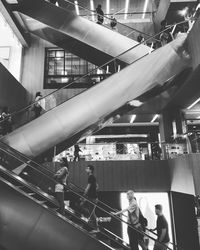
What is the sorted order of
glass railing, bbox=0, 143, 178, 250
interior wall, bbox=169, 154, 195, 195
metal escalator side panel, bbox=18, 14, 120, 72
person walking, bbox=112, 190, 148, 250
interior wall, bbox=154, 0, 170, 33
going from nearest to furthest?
glass railing, bbox=0, 143, 178, 250 → person walking, bbox=112, 190, 148, 250 → interior wall, bbox=169, 154, 195, 195 → metal escalator side panel, bbox=18, 14, 120, 72 → interior wall, bbox=154, 0, 170, 33

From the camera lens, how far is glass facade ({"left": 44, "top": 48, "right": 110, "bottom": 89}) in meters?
16.7

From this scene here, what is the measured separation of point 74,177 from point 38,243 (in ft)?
20.7

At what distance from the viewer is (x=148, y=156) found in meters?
12.1

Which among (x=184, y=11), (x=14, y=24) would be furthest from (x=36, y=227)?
(x=184, y=11)

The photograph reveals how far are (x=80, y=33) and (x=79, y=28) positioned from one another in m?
0.29

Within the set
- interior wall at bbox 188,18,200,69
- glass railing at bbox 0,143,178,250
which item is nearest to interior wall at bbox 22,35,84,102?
glass railing at bbox 0,143,178,250

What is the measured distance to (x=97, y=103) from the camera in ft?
28.2

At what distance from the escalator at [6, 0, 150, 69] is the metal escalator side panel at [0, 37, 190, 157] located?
2386mm

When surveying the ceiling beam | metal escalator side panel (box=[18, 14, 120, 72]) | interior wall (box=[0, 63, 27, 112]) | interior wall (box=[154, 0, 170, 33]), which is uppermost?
interior wall (box=[154, 0, 170, 33])

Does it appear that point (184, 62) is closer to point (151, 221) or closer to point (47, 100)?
point (47, 100)

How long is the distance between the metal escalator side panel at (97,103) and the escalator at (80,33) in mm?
2386

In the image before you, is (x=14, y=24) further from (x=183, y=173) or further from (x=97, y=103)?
(x=183, y=173)

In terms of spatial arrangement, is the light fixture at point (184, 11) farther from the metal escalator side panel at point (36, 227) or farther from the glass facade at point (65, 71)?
the metal escalator side panel at point (36, 227)

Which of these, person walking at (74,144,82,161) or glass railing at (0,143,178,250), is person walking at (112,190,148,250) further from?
person walking at (74,144,82,161)
